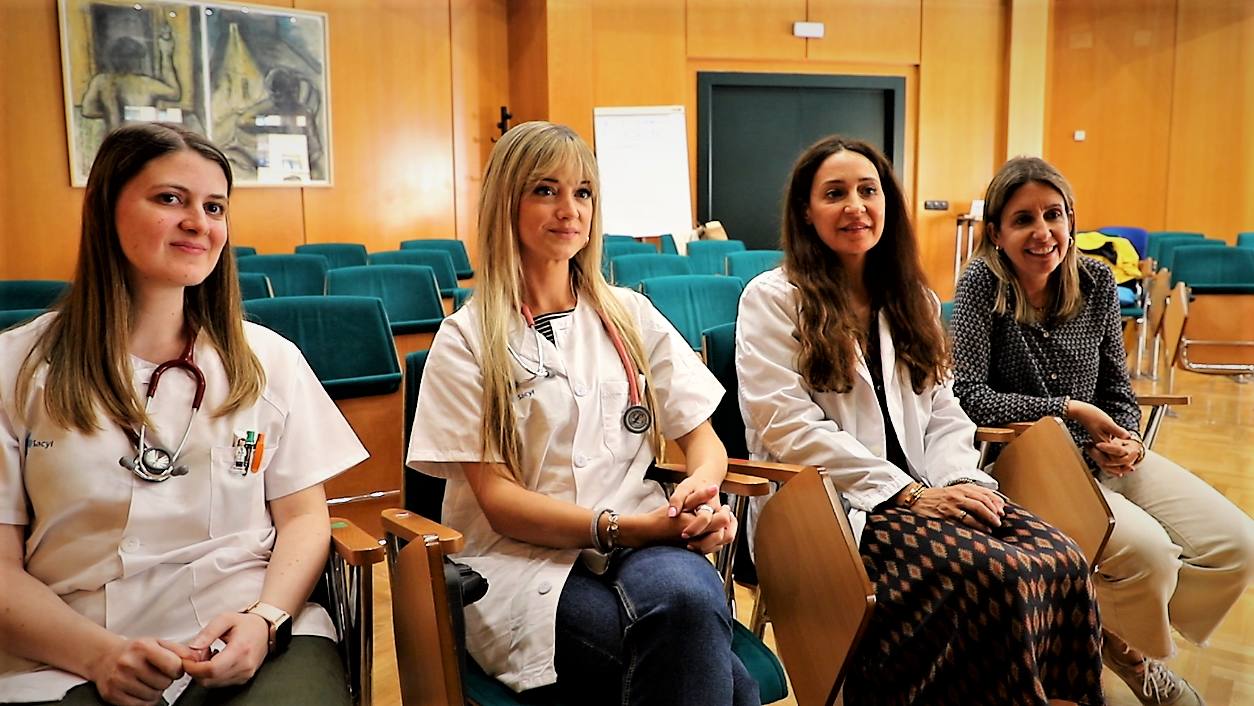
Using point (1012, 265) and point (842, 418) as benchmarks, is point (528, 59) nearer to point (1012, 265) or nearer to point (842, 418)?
point (1012, 265)

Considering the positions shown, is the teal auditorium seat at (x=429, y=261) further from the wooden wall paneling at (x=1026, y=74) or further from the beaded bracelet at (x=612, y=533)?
the wooden wall paneling at (x=1026, y=74)

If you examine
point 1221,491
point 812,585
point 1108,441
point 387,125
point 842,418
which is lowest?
point 1221,491

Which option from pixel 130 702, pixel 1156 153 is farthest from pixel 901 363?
pixel 1156 153

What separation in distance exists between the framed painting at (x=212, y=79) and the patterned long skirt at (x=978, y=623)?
281 inches

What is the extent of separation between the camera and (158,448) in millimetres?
1461

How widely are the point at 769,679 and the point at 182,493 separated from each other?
37.8 inches

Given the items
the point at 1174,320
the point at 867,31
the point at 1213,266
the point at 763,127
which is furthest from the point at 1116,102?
the point at 1174,320

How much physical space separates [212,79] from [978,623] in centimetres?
758

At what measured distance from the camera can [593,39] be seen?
8828 mm

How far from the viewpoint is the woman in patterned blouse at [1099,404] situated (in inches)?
86.6

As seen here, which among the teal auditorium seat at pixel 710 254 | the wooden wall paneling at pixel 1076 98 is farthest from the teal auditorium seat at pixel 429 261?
the wooden wall paneling at pixel 1076 98

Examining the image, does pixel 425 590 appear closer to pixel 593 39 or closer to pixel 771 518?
pixel 771 518

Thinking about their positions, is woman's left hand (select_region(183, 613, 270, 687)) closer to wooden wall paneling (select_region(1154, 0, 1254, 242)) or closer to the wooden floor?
the wooden floor

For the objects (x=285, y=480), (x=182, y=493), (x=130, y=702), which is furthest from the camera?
(x=285, y=480)
